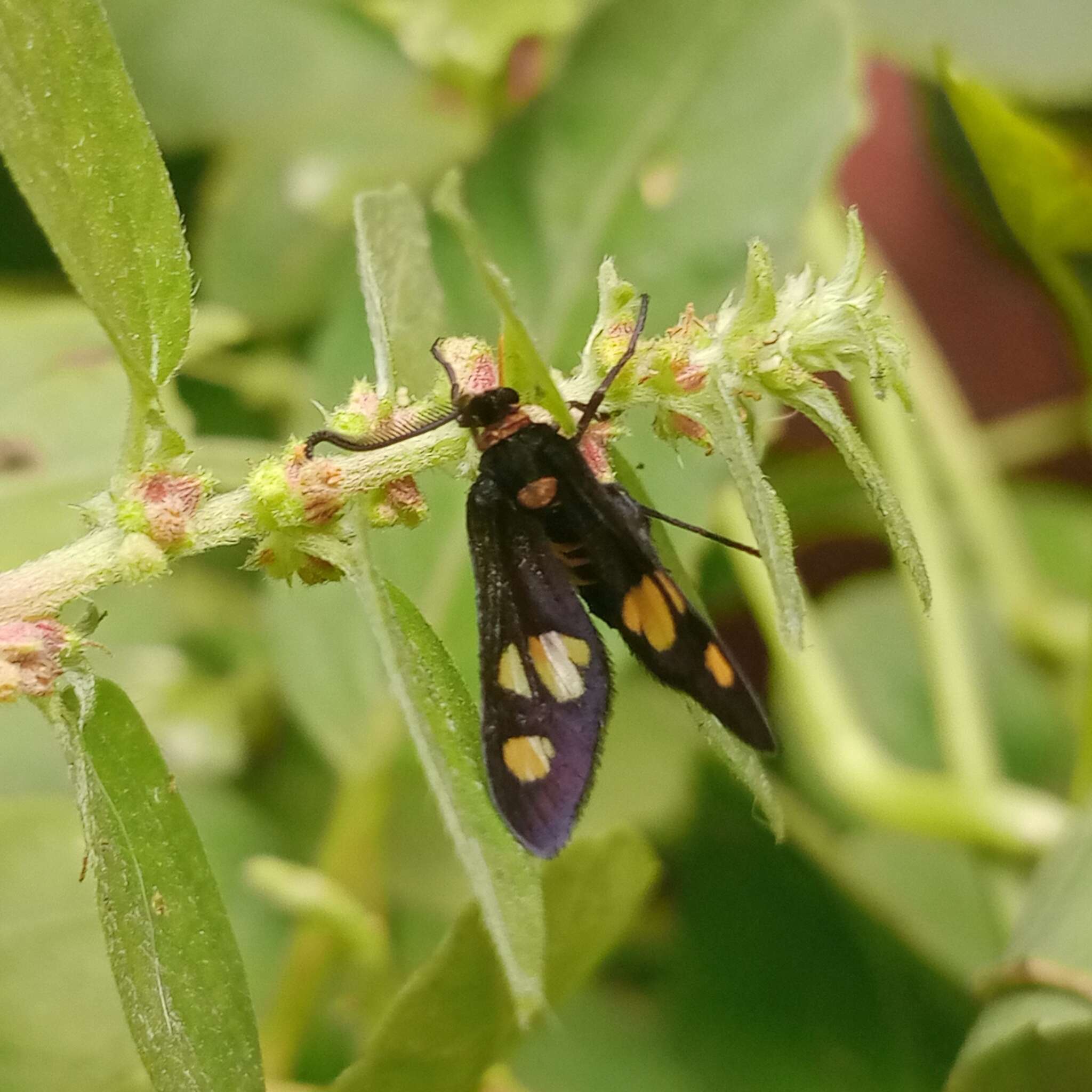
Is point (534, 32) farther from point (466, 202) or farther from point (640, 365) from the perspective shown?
point (640, 365)

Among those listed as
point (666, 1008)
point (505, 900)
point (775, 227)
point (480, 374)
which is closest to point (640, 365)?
point (480, 374)

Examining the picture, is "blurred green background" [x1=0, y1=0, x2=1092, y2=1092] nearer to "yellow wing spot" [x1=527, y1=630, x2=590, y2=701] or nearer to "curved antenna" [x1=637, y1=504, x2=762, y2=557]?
"curved antenna" [x1=637, y1=504, x2=762, y2=557]

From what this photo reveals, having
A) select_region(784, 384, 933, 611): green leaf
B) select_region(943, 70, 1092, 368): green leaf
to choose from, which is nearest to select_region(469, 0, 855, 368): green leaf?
select_region(943, 70, 1092, 368): green leaf

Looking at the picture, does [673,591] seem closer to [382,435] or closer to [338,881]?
[382,435]

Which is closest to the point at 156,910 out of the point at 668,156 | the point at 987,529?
the point at 668,156

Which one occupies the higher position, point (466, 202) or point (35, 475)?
point (466, 202)

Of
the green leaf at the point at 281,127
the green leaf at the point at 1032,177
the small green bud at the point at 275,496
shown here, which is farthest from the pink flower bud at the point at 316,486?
the green leaf at the point at 281,127

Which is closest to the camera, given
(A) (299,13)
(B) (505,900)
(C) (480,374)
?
(B) (505,900)
